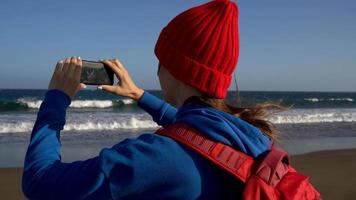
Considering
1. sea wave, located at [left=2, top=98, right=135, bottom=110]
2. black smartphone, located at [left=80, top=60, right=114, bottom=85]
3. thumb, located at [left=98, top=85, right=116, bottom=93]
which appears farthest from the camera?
sea wave, located at [left=2, top=98, right=135, bottom=110]

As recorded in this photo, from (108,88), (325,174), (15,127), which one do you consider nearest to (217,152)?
(108,88)

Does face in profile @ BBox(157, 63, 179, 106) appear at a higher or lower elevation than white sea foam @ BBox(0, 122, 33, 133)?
higher

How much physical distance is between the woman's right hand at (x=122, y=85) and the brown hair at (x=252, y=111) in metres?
0.42

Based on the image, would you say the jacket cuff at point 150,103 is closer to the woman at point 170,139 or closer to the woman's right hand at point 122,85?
the woman's right hand at point 122,85

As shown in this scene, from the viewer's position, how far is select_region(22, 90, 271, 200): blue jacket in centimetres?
126

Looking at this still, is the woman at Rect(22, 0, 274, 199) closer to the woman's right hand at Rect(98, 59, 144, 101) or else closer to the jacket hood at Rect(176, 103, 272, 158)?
the jacket hood at Rect(176, 103, 272, 158)

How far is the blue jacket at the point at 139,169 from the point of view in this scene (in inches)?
49.7

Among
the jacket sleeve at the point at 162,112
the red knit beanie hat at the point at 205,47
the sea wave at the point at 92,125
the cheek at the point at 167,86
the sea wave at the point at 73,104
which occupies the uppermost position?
the red knit beanie hat at the point at 205,47

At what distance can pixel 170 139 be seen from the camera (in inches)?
51.6

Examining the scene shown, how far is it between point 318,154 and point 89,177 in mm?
10214

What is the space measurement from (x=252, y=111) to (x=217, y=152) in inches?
15.8

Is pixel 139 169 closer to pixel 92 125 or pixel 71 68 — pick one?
pixel 71 68

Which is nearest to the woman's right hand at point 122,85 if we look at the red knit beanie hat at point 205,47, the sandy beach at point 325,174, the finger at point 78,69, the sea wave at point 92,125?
the finger at point 78,69

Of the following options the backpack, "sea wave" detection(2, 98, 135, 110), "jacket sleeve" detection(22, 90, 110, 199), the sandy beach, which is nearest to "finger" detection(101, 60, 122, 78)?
"jacket sleeve" detection(22, 90, 110, 199)
